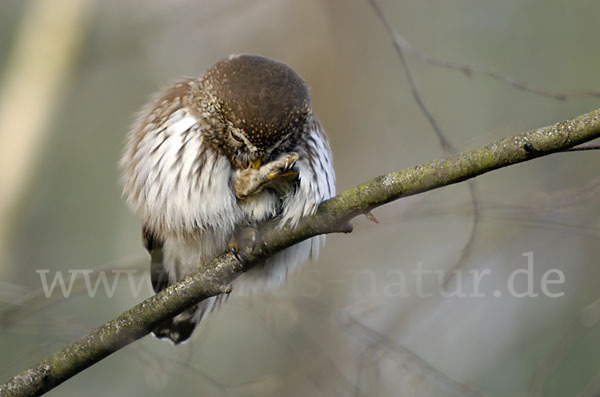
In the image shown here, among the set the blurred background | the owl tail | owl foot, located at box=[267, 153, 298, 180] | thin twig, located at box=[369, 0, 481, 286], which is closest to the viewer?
owl foot, located at box=[267, 153, 298, 180]

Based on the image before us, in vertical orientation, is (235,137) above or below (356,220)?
above

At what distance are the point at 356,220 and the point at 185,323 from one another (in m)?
1.44

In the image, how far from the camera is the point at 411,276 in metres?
6.65

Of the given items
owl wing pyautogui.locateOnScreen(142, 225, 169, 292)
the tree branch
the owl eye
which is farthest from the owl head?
owl wing pyautogui.locateOnScreen(142, 225, 169, 292)

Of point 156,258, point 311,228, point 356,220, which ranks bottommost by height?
point 356,220

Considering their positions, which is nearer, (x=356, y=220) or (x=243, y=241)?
(x=243, y=241)

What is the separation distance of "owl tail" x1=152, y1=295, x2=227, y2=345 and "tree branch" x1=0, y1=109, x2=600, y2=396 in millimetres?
1260

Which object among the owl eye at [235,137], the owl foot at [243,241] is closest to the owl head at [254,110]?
the owl eye at [235,137]

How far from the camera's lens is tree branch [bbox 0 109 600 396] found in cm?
270

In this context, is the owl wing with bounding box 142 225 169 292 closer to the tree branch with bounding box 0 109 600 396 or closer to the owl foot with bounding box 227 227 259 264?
the owl foot with bounding box 227 227 259 264

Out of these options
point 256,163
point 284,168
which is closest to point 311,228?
point 284,168

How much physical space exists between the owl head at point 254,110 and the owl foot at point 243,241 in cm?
37

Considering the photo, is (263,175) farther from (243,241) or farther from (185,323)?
(185,323)

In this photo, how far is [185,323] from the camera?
4684 millimetres
